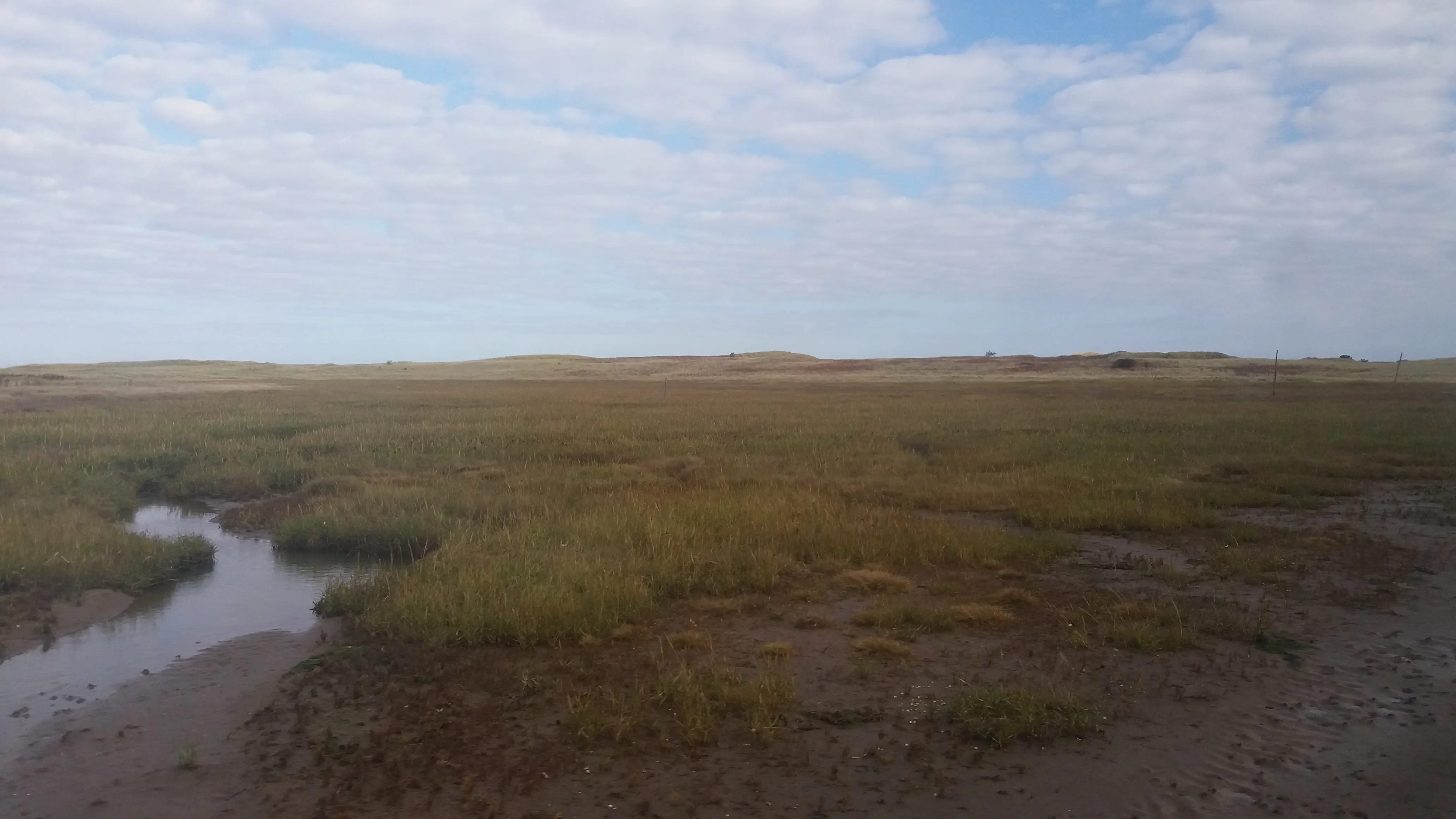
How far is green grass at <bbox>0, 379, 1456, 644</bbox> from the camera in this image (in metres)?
9.83

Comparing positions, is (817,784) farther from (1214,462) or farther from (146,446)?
(146,446)

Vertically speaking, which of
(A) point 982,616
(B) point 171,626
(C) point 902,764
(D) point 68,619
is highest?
(A) point 982,616

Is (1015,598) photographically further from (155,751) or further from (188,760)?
Answer: (155,751)

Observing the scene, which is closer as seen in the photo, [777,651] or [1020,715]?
[1020,715]

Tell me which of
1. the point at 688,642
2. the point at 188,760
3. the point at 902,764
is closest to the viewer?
the point at 902,764

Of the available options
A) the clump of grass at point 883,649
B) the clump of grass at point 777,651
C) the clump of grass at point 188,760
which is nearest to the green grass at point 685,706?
the clump of grass at point 777,651

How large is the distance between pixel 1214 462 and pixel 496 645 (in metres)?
16.2

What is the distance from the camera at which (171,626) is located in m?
9.46

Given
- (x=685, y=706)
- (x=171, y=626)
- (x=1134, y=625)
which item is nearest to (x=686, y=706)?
(x=685, y=706)

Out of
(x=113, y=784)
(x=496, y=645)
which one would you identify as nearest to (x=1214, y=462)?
(x=496, y=645)

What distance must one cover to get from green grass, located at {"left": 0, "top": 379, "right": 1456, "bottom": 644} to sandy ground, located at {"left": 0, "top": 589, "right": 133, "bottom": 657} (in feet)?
1.12

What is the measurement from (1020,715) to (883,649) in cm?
175

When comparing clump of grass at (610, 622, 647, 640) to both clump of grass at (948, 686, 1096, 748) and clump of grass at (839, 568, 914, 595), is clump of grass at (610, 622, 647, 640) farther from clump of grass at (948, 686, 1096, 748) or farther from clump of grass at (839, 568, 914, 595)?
clump of grass at (948, 686, 1096, 748)

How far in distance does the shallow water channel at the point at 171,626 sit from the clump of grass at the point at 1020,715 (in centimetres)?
617
